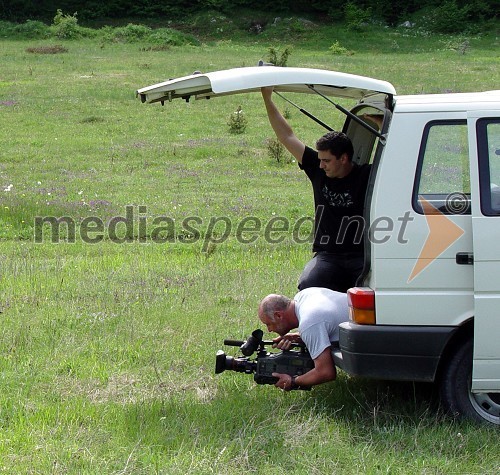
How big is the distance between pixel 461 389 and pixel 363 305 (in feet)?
2.63

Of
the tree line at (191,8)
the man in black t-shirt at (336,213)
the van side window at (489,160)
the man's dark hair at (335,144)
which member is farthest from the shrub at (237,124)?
the tree line at (191,8)

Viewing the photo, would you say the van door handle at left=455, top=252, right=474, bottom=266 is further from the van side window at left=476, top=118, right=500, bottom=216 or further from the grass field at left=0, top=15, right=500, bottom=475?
the grass field at left=0, top=15, right=500, bottom=475

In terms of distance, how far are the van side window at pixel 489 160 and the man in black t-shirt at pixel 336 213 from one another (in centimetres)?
107

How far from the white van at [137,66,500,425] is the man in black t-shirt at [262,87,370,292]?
0.68 m

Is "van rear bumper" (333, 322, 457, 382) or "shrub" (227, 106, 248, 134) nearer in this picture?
"van rear bumper" (333, 322, 457, 382)

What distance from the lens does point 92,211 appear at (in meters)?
14.2

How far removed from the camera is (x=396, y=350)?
Result: 17.4 feet

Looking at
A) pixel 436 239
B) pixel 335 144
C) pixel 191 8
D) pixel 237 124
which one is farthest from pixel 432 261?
pixel 191 8

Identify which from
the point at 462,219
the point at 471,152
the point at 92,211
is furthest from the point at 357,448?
the point at 92,211

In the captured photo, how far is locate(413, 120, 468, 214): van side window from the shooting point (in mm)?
5324

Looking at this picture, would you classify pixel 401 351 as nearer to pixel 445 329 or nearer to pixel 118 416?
pixel 445 329

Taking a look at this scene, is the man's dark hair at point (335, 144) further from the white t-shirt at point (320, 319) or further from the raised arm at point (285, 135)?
the white t-shirt at point (320, 319)

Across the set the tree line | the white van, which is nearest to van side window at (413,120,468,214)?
the white van

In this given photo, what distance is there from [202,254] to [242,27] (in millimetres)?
40998
